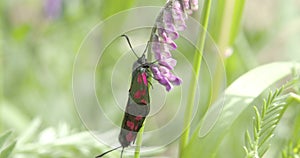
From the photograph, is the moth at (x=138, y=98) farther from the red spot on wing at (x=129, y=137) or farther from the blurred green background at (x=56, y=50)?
the blurred green background at (x=56, y=50)

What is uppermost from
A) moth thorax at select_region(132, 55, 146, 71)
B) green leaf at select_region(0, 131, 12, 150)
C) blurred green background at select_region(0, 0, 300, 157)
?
blurred green background at select_region(0, 0, 300, 157)

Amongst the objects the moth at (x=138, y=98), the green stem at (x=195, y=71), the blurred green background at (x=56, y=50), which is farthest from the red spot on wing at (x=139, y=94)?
the blurred green background at (x=56, y=50)

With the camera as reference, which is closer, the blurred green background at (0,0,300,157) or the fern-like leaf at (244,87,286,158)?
the fern-like leaf at (244,87,286,158)

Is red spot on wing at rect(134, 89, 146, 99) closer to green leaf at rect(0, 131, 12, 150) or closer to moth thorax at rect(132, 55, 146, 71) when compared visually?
moth thorax at rect(132, 55, 146, 71)

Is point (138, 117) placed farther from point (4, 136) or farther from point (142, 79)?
point (4, 136)

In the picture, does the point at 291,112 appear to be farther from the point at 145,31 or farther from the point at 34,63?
the point at 34,63

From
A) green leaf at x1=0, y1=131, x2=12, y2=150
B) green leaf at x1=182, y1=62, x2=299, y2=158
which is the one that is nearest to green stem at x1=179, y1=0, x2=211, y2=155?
green leaf at x1=182, y1=62, x2=299, y2=158

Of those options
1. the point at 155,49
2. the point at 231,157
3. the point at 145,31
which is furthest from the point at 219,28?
the point at 155,49
